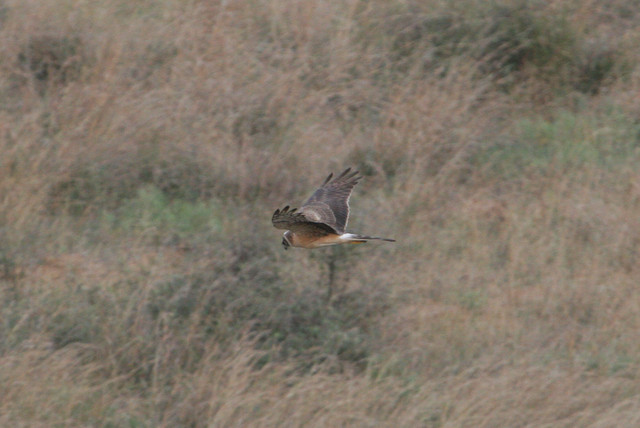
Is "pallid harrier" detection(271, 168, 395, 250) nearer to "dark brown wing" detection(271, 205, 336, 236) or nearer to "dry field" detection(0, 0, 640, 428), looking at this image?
"dark brown wing" detection(271, 205, 336, 236)

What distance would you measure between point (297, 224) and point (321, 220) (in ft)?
0.93

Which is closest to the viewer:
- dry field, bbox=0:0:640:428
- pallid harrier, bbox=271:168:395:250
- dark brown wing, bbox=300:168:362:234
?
pallid harrier, bbox=271:168:395:250

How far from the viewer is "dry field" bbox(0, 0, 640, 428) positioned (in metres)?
5.76

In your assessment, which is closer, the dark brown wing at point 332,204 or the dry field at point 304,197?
the dark brown wing at point 332,204

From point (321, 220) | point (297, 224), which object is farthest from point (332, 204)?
point (297, 224)

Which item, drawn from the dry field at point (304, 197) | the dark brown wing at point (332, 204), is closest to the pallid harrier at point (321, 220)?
the dark brown wing at point (332, 204)

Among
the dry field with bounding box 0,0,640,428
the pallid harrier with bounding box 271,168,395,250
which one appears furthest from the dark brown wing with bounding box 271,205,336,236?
the dry field with bounding box 0,0,640,428

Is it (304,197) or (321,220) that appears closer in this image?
(321,220)

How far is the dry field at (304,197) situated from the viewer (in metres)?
5.76

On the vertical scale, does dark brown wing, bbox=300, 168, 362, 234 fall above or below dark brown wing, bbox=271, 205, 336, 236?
below

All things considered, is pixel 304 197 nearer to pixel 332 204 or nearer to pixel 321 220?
pixel 332 204

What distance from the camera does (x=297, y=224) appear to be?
15.8 ft

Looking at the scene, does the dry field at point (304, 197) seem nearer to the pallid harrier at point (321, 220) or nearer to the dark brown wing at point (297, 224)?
the pallid harrier at point (321, 220)

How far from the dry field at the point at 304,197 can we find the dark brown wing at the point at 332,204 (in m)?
0.86
